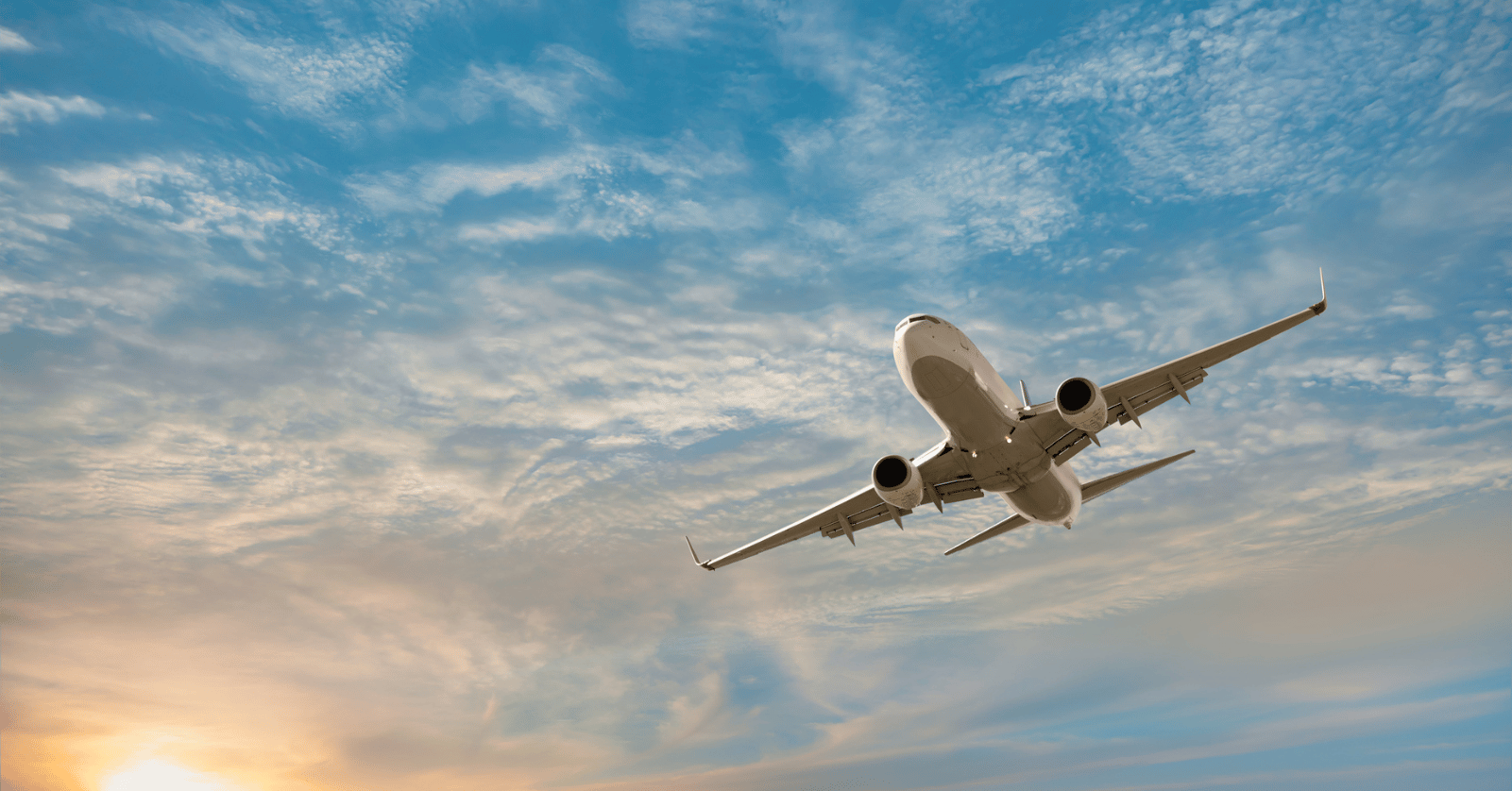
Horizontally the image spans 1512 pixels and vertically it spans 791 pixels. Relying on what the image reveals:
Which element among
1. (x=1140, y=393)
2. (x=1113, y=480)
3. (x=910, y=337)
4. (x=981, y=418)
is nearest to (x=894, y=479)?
(x=981, y=418)

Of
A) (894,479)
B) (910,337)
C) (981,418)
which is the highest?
(910,337)

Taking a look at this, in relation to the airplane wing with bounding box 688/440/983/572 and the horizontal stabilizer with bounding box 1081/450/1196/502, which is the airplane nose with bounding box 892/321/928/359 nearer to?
the airplane wing with bounding box 688/440/983/572

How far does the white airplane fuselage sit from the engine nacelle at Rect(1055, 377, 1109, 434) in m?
2.59

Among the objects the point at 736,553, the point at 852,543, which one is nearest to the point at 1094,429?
the point at 852,543

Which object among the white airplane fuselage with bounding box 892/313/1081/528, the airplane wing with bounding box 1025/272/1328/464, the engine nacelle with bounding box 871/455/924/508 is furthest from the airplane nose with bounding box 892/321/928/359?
the airplane wing with bounding box 1025/272/1328/464

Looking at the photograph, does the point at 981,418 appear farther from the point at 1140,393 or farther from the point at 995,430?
the point at 1140,393

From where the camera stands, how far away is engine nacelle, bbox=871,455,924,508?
31.9 metres

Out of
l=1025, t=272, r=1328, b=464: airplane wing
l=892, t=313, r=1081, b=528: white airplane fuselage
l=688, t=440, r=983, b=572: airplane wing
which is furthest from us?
l=688, t=440, r=983, b=572: airplane wing

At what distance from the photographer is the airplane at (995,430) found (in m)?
29.2

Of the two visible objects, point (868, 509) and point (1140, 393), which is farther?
point (868, 509)

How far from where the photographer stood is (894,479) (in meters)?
32.1

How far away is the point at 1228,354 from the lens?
1238 inches

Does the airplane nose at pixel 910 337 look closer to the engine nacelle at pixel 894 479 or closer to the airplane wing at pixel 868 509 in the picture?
the engine nacelle at pixel 894 479

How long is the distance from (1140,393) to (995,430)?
6.26 m
